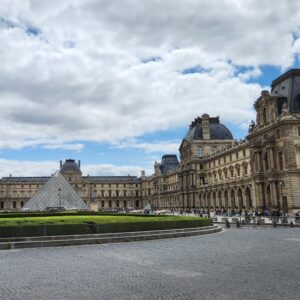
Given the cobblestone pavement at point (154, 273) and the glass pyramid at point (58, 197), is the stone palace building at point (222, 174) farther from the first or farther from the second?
the cobblestone pavement at point (154, 273)

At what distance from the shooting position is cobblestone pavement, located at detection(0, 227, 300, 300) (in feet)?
32.3

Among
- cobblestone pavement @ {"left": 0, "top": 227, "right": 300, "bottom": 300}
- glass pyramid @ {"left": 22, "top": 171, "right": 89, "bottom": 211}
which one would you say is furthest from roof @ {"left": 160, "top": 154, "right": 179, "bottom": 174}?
cobblestone pavement @ {"left": 0, "top": 227, "right": 300, "bottom": 300}

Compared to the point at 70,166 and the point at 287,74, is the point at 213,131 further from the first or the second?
the point at 70,166

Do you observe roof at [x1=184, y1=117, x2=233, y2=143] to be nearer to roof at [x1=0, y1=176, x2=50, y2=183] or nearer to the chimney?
the chimney

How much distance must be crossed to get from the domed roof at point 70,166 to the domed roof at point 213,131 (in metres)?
70.8

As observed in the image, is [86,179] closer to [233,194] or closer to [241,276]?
[233,194]

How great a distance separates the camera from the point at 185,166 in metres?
102

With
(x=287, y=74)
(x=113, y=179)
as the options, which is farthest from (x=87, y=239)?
(x=113, y=179)

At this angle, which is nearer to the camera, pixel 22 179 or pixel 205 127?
pixel 205 127

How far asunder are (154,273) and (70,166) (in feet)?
509

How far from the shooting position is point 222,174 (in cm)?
8744

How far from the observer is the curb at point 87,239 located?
2080 centimetres

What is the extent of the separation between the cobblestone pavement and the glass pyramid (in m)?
50.9

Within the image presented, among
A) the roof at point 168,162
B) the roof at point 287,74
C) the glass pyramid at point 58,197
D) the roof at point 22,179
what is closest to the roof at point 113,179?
the roof at point 22,179
